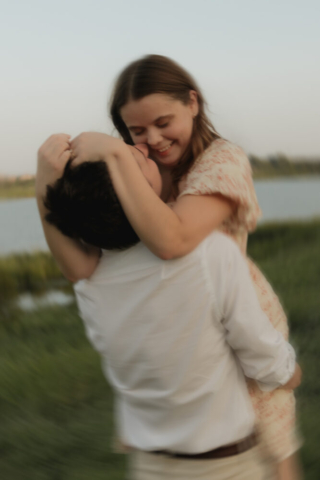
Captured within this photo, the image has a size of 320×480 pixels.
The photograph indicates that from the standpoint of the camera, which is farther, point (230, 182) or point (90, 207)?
point (230, 182)

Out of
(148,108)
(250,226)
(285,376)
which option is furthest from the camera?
(148,108)

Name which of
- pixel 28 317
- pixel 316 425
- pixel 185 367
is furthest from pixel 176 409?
pixel 28 317

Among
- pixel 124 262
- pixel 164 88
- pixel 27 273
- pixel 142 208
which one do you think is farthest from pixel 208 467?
pixel 27 273

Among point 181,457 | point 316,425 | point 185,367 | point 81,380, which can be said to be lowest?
point 81,380

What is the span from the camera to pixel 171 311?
1212 millimetres

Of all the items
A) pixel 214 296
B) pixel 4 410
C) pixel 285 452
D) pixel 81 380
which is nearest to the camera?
pixel 214 296

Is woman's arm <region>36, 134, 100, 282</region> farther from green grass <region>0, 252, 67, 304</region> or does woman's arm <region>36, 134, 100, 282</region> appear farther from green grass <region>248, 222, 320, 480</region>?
green grass <region>0, 252, 67, 304</region>

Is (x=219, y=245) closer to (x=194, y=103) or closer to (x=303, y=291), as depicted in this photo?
(x=194, y=103)

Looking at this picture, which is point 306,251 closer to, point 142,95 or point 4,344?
point 4,344

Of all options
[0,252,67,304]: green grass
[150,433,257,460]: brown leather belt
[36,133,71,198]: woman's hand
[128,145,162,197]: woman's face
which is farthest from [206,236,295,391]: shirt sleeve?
[0,252,67,304]: green grass

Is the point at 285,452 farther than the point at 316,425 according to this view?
No

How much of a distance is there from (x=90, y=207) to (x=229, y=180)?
1.36ft

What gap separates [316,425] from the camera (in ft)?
9.45

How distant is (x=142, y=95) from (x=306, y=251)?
6.80 meters
